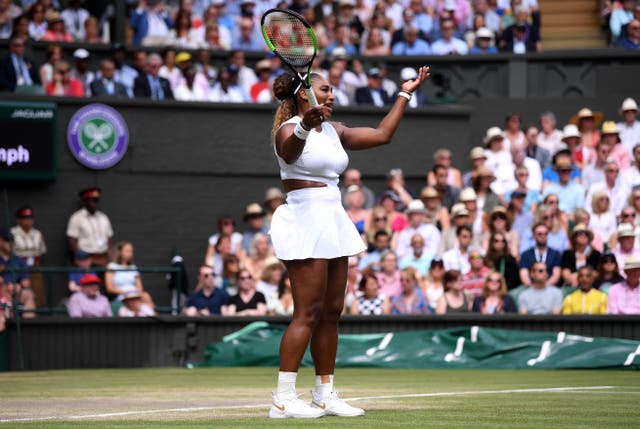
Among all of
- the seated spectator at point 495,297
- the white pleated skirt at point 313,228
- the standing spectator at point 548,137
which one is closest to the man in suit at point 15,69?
the standing spectator at point 548,137

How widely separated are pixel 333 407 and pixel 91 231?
1145 cm

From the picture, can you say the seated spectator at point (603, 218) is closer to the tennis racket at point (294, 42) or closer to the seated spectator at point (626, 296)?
the seated spectator at point (626, 296)

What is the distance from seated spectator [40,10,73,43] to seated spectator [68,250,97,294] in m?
3.81

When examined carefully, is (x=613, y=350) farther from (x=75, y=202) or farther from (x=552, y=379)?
(x=75, y=202)

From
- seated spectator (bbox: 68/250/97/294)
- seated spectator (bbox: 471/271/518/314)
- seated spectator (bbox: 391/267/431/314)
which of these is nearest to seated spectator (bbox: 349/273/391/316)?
seated spectator (bbox: 391/267/431/314)

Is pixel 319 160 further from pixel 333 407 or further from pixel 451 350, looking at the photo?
pixel 451 350

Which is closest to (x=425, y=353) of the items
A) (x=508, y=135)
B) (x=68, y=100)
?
(x=508, y=135)

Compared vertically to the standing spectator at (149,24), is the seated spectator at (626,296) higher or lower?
lower

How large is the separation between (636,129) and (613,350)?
638 centimetres

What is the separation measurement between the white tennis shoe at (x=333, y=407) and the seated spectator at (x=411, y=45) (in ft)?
47.2

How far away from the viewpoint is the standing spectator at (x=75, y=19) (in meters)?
21.5

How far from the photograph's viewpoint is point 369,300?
16250mm

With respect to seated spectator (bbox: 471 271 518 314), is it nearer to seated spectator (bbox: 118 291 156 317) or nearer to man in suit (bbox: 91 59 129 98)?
seated spectator (bbox: 118 291 156 317)

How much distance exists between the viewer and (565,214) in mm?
17938
